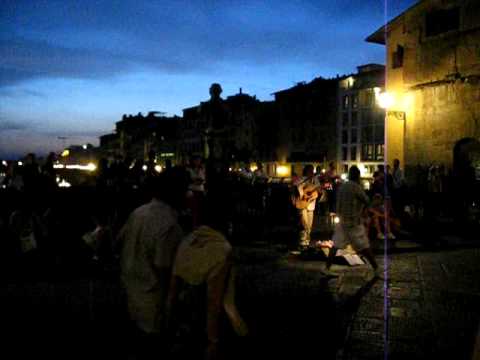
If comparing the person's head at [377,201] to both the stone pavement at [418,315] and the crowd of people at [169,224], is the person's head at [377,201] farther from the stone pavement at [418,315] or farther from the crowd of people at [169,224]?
the stone pavement at [418,315]

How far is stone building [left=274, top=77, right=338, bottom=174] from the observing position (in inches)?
1929

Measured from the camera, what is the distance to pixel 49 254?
9906mm

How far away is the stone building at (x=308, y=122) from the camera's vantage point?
49.0 metres

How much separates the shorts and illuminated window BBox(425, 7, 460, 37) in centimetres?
1443

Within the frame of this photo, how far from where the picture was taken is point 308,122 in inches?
2005

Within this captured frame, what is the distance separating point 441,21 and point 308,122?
3065 centimetres

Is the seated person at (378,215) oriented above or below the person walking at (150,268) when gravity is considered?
below

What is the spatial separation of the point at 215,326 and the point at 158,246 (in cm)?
112

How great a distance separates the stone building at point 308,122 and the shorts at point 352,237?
133ft

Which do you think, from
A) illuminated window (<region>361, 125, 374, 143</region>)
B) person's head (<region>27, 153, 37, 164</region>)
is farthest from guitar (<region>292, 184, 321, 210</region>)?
illuminated window (<region>361, 125, 374, 143</region>)

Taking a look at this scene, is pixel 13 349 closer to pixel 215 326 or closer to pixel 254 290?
pixel 215 326

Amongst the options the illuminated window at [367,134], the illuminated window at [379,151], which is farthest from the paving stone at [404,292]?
the illuminated window at [367,134]

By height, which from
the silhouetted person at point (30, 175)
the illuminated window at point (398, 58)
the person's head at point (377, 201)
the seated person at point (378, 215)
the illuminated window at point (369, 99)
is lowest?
the seated person at point (378, 215)

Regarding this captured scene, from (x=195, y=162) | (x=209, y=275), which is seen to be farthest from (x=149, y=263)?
(x=195, y=162)
